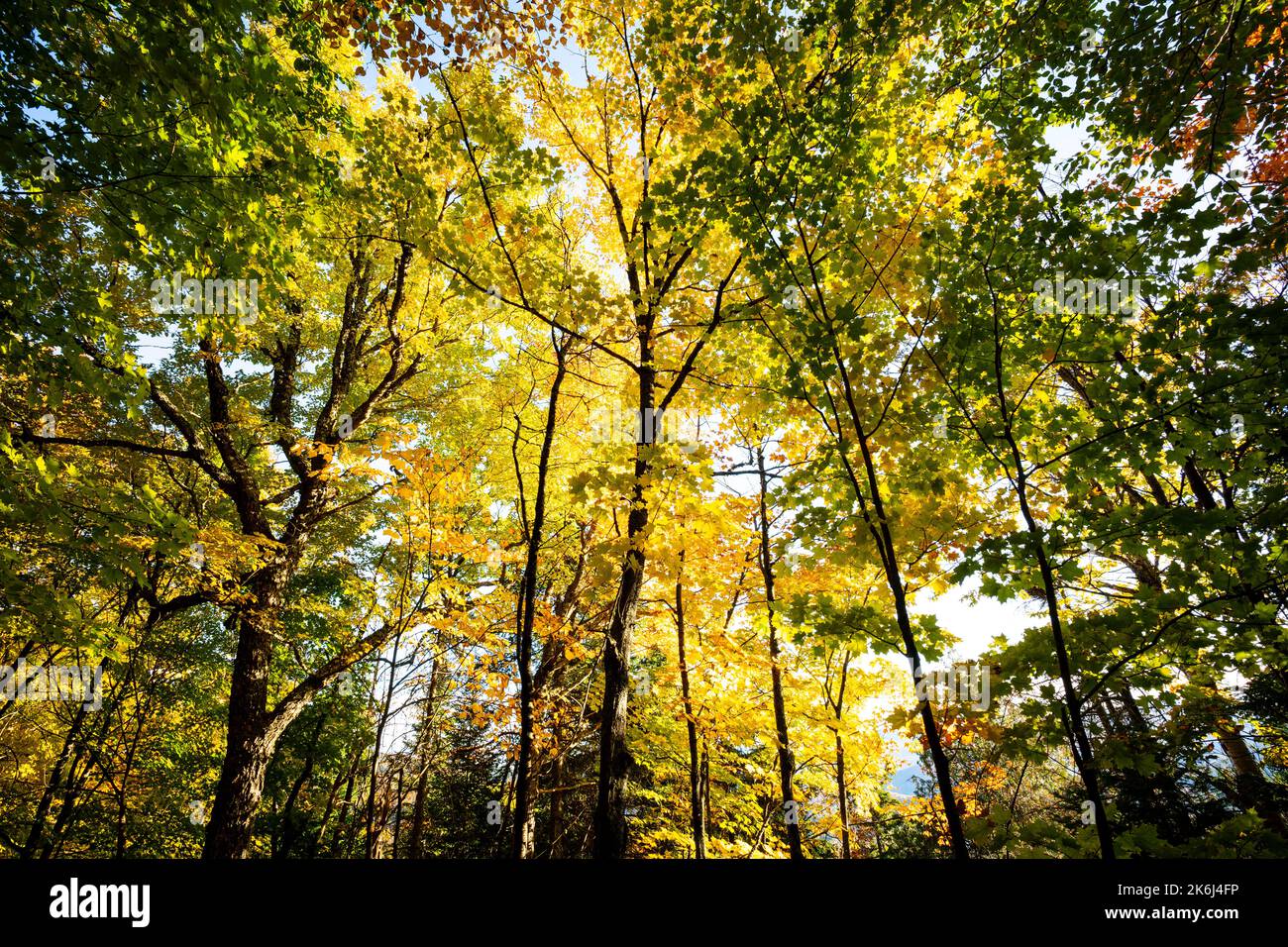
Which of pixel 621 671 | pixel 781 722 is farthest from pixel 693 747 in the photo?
pixel 621 671

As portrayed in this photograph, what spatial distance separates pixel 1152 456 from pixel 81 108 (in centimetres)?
846

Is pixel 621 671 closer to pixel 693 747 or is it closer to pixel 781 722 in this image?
pixel 693 747

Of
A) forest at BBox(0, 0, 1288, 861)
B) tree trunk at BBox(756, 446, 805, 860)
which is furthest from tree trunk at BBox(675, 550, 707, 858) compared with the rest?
tree trunk at BBox(756, 446, 805, 860)

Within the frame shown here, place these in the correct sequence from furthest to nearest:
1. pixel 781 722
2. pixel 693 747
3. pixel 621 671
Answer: pixel 781 722, pixel 693 747, pixel 621 671

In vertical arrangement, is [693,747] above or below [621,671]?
below

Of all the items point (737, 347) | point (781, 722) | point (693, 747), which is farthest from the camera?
point (781, 722)

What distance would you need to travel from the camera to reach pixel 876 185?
13.8 ft

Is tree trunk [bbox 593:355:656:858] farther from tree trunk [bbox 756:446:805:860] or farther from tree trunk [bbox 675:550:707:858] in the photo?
tree trunk [bbox 756:446:805:860]

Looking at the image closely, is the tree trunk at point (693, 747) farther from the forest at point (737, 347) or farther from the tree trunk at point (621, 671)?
the tree trunk at point (621, 671)

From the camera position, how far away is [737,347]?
231 inches

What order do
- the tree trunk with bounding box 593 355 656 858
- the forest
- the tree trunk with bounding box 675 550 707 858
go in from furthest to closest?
the tree trunk with bounding box 675 550 707 858 < the tree trunk with bounding box 593 355 656 858 < the forest

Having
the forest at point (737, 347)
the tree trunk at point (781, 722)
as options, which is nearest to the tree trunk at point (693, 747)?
the forest at point (737, 347)

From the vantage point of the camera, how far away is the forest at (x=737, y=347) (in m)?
3.33

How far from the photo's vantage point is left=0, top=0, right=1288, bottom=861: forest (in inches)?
131
